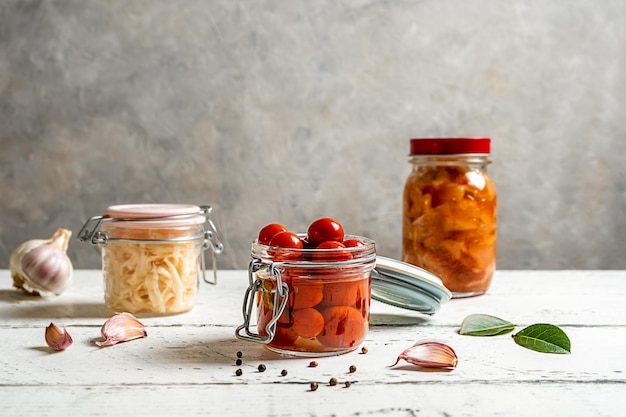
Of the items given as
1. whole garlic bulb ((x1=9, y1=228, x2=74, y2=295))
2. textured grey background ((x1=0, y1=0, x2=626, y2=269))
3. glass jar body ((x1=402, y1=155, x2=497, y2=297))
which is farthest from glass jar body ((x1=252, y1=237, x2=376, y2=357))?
textured grey background ((x1=0, y1=0, x2=626, y2=269))

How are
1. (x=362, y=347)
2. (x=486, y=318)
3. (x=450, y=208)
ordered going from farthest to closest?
(x=450, y=208) < (x=486, y=318) < (x=362, y=347)

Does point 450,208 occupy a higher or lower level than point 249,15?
lower

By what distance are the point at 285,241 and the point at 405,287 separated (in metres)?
0.24

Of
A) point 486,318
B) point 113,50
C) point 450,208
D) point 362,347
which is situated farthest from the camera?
point 113,50

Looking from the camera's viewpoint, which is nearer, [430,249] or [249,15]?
[430,249]

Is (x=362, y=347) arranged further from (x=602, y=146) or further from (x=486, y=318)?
(x=602, y=146)

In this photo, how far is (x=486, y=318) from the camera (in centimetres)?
104

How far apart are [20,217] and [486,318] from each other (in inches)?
47.8

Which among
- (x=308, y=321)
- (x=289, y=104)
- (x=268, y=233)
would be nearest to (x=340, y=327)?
(x=308, y=321)

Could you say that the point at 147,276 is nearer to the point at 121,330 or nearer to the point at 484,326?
the point at 121,330

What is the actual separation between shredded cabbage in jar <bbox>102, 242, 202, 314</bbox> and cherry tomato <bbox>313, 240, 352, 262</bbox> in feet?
0.99

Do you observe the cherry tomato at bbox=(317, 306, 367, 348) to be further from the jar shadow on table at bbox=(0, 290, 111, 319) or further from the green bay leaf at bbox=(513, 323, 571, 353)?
the jar shadow on table at bbox=(0, 290, 111, 319)

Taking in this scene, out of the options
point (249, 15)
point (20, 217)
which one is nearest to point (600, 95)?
point (249, 15)

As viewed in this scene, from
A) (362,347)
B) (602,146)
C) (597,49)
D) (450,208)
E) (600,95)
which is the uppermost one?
(597,49)
